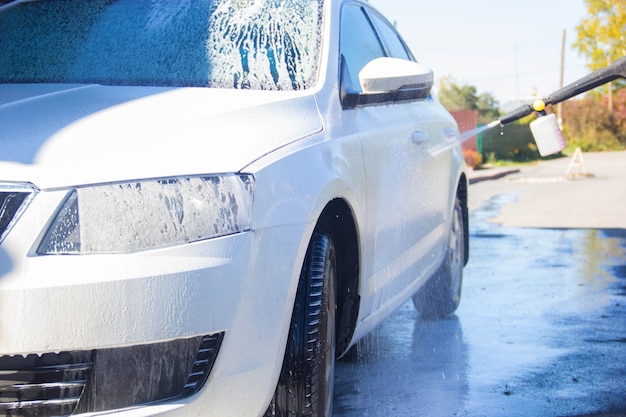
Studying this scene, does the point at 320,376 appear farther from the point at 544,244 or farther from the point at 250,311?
the point at 544,244

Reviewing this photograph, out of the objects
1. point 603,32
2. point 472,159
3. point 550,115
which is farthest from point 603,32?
point 550,115

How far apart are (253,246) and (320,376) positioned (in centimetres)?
66

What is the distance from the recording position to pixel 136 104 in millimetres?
3340

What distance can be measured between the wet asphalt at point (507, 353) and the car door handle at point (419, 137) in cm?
108

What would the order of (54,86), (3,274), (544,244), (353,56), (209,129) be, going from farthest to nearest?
(544,244)
(353,56)
(54,86)
(209,129)
(3,274)

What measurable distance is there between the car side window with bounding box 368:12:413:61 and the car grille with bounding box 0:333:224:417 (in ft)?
9.52

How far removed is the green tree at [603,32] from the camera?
5381 centimetres

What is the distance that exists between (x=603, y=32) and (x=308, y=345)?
178ft

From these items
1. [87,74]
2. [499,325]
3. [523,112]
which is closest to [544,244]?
[523,112]

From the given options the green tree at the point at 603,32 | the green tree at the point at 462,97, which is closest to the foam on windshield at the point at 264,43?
the green tree at the point at 603,32

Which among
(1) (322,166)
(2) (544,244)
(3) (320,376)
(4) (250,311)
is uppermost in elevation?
(1) (322,166)

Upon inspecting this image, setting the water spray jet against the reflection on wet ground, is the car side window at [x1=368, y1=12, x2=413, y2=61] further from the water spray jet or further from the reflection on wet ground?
the reflection on wet ground

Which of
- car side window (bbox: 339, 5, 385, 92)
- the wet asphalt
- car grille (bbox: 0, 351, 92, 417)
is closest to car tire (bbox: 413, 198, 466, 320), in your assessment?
the wet asphalt

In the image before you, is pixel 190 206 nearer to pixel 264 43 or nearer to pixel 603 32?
pixel 264 43
